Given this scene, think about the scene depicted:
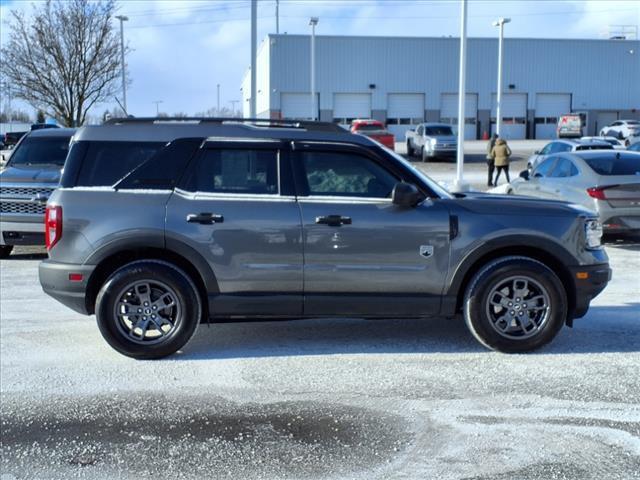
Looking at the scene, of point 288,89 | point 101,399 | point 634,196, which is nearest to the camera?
point 101,399

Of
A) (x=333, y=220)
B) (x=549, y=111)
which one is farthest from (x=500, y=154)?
(x=549, y=111)

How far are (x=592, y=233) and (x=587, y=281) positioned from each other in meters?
0.43

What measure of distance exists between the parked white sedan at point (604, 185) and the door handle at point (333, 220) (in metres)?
6.87

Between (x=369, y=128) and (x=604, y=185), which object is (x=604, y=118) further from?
(x=604, y=185)

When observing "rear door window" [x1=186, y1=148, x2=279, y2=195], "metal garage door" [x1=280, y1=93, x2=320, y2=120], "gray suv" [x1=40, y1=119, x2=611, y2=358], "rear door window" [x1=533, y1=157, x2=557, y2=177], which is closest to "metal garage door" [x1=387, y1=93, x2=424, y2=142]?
"metal garage door" [x1=280, y1=93, x2=320, y2=120]

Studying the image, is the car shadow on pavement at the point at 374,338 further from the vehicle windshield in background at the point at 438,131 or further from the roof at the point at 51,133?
the vehicle windshield in background at the point at 438,131

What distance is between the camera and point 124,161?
5926 mm

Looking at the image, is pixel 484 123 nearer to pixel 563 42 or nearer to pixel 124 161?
pixel 563 42

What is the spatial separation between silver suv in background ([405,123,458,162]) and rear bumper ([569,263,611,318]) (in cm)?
2845

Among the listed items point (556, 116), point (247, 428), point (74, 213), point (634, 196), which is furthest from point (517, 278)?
point (556, 116)

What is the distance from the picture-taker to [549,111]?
6178cm

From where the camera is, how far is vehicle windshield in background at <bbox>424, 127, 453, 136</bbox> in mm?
35219

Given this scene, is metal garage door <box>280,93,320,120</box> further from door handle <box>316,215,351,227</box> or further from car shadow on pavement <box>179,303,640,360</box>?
door handle <box>316,215,351,227</box>

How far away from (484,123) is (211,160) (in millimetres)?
56513
